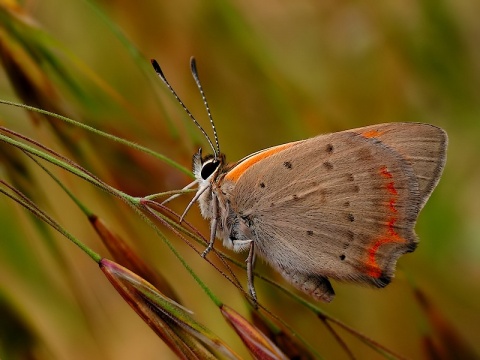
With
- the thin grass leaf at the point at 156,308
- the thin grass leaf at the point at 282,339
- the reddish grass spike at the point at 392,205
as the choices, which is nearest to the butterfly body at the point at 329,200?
the reddish grass spike at the point at 392,205

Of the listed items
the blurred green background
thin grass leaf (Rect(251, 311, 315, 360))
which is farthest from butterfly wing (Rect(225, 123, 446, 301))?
thin grass leaf (Rect(251, 311, 315, 360))

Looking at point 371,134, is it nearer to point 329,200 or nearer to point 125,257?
point 329,200

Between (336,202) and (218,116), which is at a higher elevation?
(218,116)

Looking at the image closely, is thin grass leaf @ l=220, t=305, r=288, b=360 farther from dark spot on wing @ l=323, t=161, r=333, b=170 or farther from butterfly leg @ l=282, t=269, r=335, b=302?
dark spot on wing @ l=323, t=161, r=333, b=170

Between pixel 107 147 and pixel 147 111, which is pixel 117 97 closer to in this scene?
pixel 107 147

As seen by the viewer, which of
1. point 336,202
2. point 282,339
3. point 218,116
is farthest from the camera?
point 218,116

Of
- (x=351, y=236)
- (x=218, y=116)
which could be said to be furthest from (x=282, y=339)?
(x=218, y=116)

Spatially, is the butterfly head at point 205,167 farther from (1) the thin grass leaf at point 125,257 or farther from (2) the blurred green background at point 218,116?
(1) the thin grass leaf at point 125,257

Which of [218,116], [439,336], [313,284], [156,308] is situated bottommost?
[439,336]
